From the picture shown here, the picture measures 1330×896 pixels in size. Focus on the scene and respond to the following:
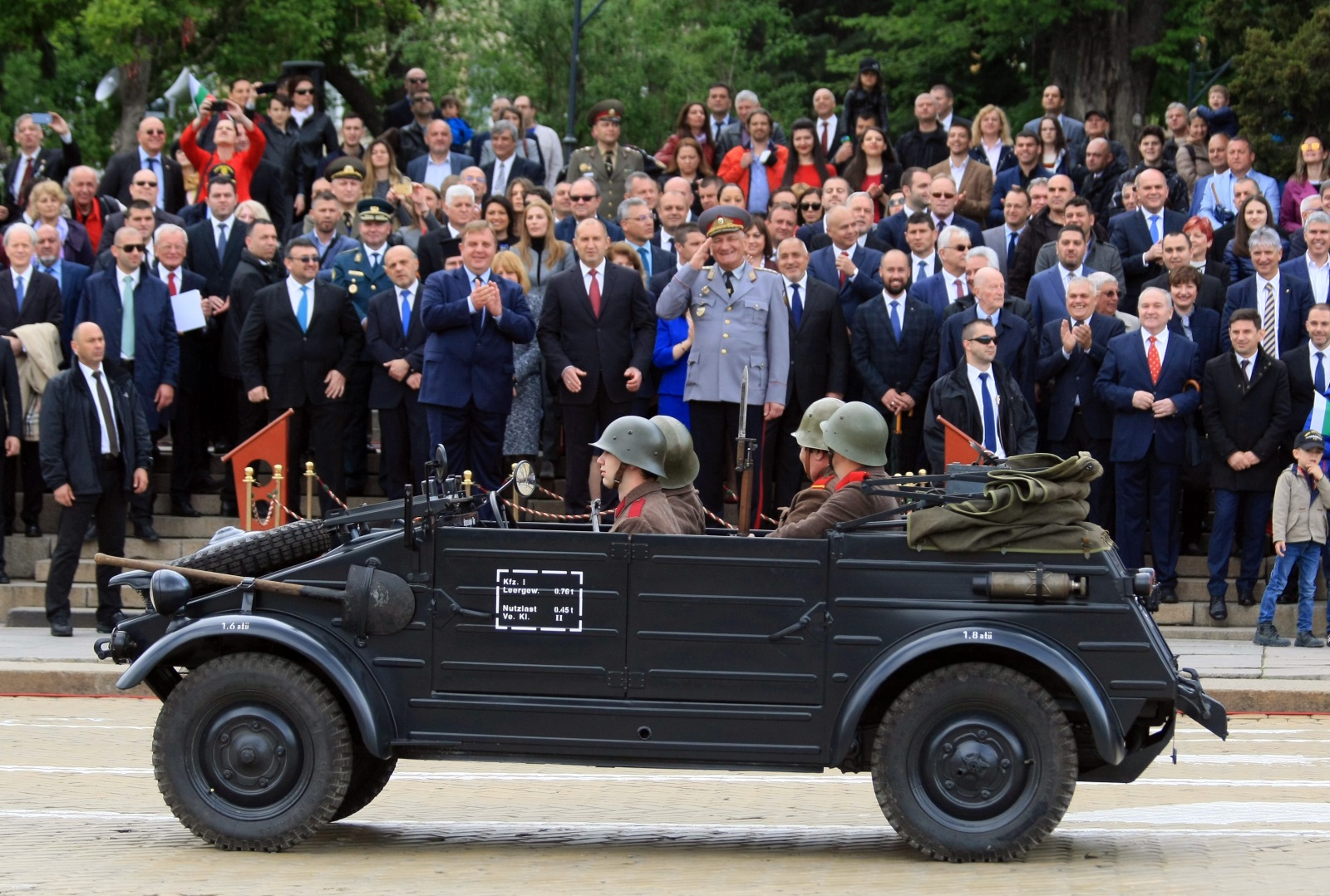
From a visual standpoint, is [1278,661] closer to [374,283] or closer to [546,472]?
[546,472]

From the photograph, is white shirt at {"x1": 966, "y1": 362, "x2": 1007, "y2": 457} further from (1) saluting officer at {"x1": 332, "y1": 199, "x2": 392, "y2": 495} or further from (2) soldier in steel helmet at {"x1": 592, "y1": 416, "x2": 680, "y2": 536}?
(2) soldier in steel helmet at {"x1": 592, "y1": 416, "x2": 680, "y2": 536}

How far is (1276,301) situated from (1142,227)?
2.10 metres

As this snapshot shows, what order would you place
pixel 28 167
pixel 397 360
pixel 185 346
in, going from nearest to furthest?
pixel 397 360 → pixel 185 346 → pixel 28 167

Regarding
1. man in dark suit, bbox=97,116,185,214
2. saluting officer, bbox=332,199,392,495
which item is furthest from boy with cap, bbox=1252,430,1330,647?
man in dark suit, bbox=97,116,185,214

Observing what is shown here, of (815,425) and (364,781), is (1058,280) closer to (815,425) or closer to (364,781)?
(815,425)

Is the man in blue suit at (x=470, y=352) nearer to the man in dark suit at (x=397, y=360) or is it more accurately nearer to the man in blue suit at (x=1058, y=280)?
the man in dark suit at (x=397, y=360)

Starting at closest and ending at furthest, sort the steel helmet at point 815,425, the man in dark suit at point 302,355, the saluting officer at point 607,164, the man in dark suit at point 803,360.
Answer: the steel helmet at point 815,425, the man in dark suit at point 803,360, the man in dark suit at point 302,355, the saluting officer at point 607,164

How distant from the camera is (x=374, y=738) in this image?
882cm

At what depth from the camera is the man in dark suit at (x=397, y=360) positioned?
16719 mm

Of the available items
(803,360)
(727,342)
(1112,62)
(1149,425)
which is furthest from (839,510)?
(1112,62)

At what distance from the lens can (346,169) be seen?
19.3m

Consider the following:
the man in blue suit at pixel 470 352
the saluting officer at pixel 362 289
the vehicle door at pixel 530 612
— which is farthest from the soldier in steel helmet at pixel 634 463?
the saluting officer at pixel 362 289

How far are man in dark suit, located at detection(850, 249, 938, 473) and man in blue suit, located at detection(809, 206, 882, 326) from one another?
1.57ft

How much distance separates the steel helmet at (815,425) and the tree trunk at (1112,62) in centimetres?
2086
